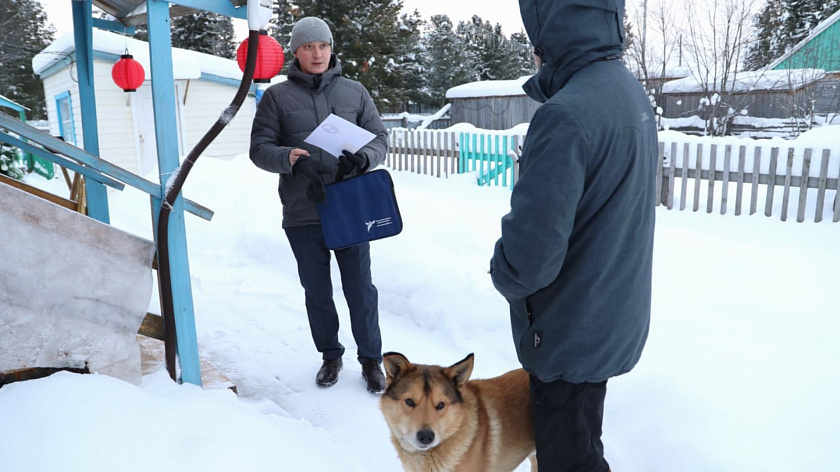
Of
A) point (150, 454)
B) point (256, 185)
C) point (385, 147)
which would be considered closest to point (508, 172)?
point (256, 185)

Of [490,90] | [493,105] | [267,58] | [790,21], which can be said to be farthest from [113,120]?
[790,21]

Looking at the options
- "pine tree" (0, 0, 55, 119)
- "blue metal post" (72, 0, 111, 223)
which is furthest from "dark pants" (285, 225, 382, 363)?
"pine tree" (0, 0, 55, 119)

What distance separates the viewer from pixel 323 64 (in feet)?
11.4

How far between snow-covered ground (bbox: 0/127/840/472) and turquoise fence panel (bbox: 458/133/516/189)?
4.69m

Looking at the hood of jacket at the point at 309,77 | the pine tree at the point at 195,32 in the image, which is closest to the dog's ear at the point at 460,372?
the hood of jacket at the point at 309,77

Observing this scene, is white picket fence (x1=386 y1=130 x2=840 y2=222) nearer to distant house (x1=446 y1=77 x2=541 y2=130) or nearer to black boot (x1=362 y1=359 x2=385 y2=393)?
black boot (x1=362 y1=359 x2=385 y2=393)

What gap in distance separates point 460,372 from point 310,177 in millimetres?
1469

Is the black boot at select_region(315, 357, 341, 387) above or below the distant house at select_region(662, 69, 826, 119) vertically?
below

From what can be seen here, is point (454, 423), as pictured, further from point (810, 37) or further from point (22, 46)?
point (22, 46)

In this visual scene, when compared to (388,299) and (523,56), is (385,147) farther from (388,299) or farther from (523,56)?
(523,56)

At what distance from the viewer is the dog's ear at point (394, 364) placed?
230 cm

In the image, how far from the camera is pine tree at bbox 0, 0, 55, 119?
83.3 ft

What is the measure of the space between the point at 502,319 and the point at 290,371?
1.66m

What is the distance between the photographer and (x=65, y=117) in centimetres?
1502
